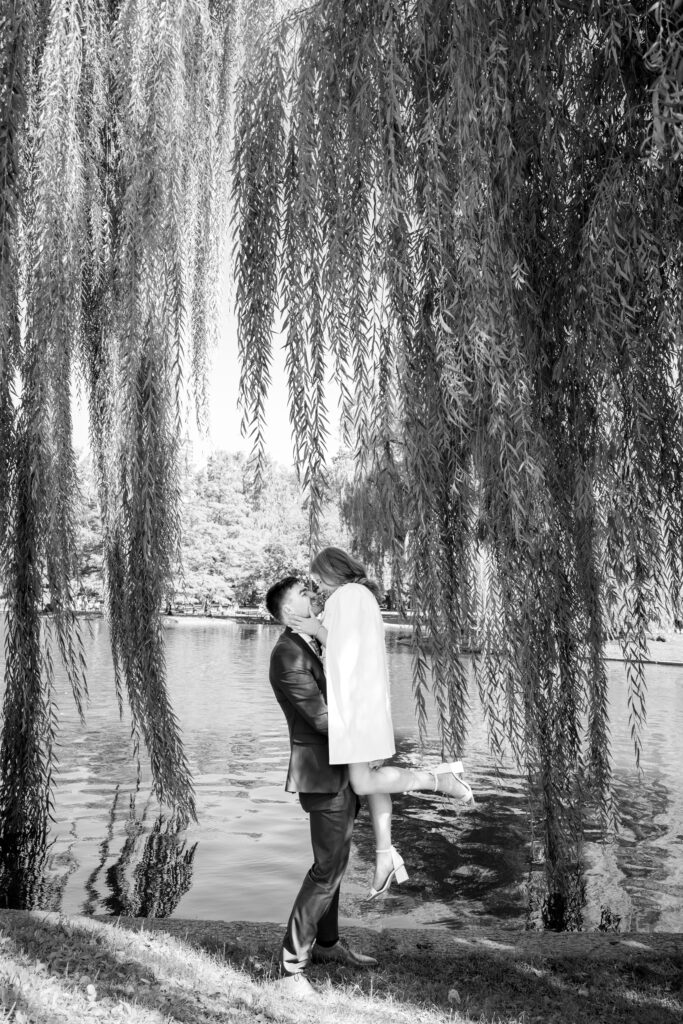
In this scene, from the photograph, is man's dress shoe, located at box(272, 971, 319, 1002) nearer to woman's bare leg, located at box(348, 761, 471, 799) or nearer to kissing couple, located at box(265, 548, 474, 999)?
kissing couple, located at box(265, 548, 474, 999)

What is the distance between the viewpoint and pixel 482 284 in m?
2.25

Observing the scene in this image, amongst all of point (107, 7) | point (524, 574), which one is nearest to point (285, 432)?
point (524, 574)

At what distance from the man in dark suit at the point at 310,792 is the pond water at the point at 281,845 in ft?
5.85

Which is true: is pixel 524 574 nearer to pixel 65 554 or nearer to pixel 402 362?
pixel 402 362

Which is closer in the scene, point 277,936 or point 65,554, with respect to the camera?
point 277,936

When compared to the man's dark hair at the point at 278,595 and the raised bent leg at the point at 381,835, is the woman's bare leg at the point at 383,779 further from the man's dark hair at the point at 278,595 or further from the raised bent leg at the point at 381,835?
the man's dark hair at the point at 278,595

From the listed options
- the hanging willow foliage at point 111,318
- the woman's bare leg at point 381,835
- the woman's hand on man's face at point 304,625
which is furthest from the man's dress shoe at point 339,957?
the hanging willow foliage at point 111,318

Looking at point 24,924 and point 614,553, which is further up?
point 614,553

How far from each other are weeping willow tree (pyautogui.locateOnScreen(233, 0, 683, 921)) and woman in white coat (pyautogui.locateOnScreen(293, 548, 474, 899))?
29 cm

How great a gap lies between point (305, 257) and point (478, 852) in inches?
215

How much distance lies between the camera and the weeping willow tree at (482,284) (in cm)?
228

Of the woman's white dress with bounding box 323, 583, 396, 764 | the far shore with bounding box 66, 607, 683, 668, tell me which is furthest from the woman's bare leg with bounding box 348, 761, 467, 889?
the far shore with bounding box 66, 607, 683, 668

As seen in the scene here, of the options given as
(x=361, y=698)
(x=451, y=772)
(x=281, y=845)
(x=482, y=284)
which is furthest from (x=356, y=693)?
(x=281, y=845)

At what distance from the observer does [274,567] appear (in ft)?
136
